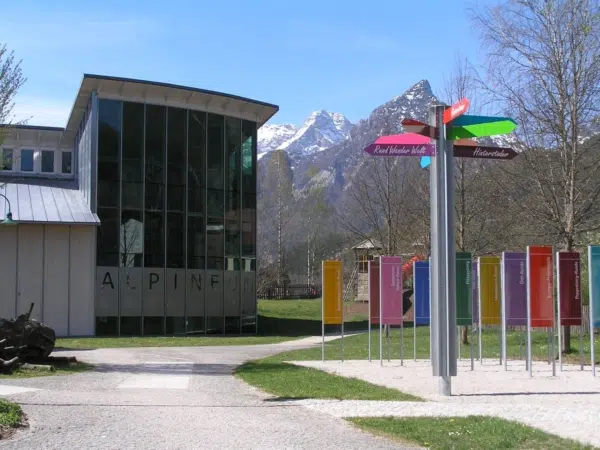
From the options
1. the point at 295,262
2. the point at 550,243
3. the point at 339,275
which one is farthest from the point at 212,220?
the point at 295,262

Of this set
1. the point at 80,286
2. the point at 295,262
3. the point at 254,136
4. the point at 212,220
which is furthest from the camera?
the point at 295,262

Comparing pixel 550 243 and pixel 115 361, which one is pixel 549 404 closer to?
pixel 550 243

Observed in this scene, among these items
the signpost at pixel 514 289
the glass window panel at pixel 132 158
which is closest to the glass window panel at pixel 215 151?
the glass window panel at pixel 132 158

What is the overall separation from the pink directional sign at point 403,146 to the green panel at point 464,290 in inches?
208

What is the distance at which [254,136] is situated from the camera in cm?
3628

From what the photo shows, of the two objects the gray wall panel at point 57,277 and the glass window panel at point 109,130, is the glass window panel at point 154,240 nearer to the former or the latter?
the glass window panel at point 109,130

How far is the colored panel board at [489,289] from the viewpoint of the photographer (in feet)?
57.3

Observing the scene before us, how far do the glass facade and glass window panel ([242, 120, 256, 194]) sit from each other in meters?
0.07

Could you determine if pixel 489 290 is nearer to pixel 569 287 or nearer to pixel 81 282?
pixel 569 287

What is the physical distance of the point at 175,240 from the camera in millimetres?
32406

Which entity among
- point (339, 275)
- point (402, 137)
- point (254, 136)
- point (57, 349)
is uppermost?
point (254, 136)

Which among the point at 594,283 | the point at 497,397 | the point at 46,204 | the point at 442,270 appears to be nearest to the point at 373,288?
the point at 594,283

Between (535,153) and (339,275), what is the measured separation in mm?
5593

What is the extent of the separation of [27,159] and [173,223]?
11.9 metres
